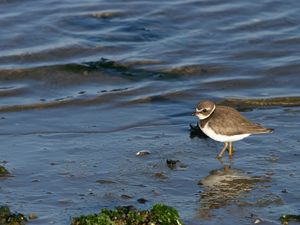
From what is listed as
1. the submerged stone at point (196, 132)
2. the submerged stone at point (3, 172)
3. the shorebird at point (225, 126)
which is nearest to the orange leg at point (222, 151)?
the shorebird at point (225, 126)

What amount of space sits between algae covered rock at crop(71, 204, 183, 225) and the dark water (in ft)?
0.96

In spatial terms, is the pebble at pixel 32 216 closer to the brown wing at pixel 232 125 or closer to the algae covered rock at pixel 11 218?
the algae covered rock at pixel 11 218

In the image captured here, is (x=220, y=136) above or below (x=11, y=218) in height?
above

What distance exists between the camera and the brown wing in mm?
9039

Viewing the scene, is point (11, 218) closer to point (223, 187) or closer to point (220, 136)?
point (223, 187)

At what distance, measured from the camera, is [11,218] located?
23.6 ft

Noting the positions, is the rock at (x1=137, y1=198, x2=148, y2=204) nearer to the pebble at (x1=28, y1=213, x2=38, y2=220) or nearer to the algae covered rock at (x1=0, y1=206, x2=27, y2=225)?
the pebble at (x1=28, y1=213, x2=38, y2=220)

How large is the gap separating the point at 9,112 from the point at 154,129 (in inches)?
83.1

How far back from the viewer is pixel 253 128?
907 cm

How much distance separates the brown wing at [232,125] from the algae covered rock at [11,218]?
9.08 ft

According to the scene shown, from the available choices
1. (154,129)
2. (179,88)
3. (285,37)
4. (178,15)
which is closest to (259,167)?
(154,129)

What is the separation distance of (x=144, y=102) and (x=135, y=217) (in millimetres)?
4468

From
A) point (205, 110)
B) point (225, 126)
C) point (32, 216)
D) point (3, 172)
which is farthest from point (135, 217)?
point (205, 110)

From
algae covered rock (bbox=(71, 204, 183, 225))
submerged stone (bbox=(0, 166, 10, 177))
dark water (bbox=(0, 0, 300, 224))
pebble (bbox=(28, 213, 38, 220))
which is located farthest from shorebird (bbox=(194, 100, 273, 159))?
pebble (bbox=(28, 213, 38, 220))
